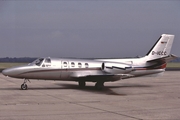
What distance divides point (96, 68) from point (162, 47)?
674 centimetres

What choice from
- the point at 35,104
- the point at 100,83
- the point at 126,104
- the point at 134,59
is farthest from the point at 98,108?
the point at 134,59

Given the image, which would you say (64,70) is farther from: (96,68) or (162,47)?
(162,47)

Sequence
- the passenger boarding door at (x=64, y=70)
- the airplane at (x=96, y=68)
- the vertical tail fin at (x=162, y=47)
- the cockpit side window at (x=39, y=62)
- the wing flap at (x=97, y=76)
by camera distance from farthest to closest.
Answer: the vertical tail fin at (x=162, y=47)
the passenger boarding door at (x=64, y=70)
the cockpit side window at (x=39, y=62)
the airplane at (x=96, y=68)
the wing flap at (x=97, y=76)

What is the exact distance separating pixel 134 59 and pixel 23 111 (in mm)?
15666

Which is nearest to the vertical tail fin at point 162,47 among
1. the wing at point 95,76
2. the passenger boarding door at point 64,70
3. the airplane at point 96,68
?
the airplane at point 96,68

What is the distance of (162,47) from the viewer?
28.0m

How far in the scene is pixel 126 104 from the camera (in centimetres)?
1552

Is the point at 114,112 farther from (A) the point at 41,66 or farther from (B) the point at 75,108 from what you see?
(A) the point at 41,66

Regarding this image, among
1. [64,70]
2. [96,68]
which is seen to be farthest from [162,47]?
[64,70]

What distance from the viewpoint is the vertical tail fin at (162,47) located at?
1101 inches

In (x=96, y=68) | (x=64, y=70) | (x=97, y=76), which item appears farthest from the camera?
(x=96, y=68)

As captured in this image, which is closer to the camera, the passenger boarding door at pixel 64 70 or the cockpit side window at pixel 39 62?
the cockpit side window at pixel 39 62

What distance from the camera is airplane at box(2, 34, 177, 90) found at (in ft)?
75.6

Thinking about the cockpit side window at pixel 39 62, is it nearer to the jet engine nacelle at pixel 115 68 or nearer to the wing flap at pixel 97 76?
the wing flap at pixel 97 76
